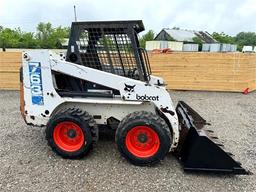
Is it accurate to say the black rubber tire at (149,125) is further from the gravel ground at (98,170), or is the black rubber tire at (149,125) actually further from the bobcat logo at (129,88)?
the bobcat logo at (129,88)

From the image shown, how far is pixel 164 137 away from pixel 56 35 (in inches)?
1950

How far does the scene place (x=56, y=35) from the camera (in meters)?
50.2

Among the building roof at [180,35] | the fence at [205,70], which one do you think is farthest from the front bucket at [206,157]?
the building roof at [180,35]

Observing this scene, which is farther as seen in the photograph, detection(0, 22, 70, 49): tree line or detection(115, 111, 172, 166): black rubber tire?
detection(0, 22, 70, 49): tree line

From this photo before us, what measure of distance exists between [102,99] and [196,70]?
7.53m

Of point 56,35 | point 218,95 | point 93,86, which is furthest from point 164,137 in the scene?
point 56,35

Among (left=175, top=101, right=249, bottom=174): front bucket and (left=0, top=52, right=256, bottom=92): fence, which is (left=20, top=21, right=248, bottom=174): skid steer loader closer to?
(left=175, top=101, right=249, bottom=174): front bucket

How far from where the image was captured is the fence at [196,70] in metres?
11.0

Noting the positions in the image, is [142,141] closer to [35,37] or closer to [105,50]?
[105,50]

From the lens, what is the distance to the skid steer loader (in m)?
4.17

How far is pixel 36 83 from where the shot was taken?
4430mm

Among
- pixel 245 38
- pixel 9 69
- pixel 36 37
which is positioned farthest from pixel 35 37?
pixel 245 38

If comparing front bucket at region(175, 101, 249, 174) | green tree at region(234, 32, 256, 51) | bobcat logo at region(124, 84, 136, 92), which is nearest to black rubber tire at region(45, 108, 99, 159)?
A: bobcat logo at region(124, 84, 136, 92)

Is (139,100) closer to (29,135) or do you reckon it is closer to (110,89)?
(110,89)
